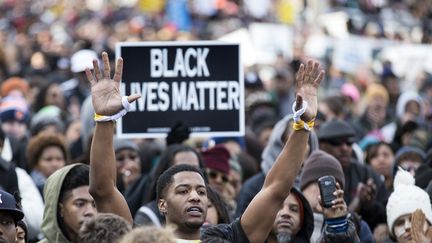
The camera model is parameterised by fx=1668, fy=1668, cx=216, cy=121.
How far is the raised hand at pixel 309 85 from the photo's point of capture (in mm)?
→ 9078

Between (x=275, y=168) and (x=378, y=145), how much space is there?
213 inches

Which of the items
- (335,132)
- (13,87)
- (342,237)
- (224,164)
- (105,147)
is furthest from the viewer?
(13,87)

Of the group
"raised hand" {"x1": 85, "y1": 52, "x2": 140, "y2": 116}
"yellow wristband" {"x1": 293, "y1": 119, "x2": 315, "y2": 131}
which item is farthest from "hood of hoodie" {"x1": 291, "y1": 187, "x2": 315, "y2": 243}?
"raised hand" {"x1": 85, "y1": 52, "x2": 140, "y2": 116}

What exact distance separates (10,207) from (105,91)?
0.81 metres

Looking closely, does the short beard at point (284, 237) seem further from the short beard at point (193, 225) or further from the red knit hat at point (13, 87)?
the red knit hat at point (13, 87)

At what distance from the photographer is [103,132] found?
896 cm

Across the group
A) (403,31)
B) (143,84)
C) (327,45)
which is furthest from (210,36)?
(143,84)

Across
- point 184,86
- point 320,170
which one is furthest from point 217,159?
point 320,170

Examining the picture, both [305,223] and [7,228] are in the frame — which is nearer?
[7,228]

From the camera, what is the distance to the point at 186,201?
9141 mm

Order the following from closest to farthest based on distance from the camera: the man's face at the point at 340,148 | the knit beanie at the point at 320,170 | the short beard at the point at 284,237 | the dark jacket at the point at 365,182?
1. the short beard at the point at 284,237
2. the knit beanie at the point at 320,170
3. the dark jacket at the point at 365,182
4. the man's face at the point at 340,148

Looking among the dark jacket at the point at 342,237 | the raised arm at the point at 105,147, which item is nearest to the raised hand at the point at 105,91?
the raised arm at the point at 105,147

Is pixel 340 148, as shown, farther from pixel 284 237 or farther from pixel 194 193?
pixel 194 193

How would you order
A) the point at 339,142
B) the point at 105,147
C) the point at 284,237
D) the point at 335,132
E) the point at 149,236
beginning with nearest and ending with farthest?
the point at 149,236, the point at 105,147, the point at 284,237, the point at 339,142, the point at 335,132
